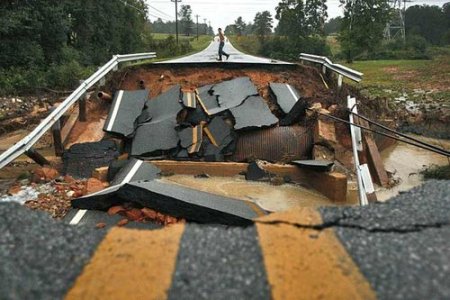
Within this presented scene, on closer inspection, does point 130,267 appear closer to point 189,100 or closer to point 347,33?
point 189,100

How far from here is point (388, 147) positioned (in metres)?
11.7

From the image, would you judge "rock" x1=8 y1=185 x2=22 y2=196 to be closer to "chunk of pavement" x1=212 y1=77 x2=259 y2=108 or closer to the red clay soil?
"chunk of pavement" x1=212 y1=77 x2=259 y2=108

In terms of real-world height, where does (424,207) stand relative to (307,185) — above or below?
above

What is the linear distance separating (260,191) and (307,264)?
5397 millimetres

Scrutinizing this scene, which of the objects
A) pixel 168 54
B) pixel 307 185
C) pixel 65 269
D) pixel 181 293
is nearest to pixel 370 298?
pixel 181 293

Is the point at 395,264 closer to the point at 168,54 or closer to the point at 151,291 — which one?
the point at 151,291

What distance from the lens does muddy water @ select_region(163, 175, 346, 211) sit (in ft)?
23.6

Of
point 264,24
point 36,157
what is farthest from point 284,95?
point 264,24

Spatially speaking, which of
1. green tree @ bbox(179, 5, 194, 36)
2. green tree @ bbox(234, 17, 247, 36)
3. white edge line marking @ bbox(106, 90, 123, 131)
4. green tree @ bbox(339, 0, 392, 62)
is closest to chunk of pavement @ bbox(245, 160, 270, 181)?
white edge line marking @ bbox(106, 90, 123, 131)

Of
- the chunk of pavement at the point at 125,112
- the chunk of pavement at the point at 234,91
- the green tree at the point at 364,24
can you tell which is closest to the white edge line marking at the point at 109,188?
the chunk of pavement at the point at 125,112

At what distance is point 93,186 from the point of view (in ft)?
22.4

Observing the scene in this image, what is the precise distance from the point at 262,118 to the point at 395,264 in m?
7.26

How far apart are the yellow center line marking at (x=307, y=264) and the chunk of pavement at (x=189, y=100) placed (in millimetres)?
7871

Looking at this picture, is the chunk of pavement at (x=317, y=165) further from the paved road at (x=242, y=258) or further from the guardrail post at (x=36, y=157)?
the paved road at (x=242, y=258)
